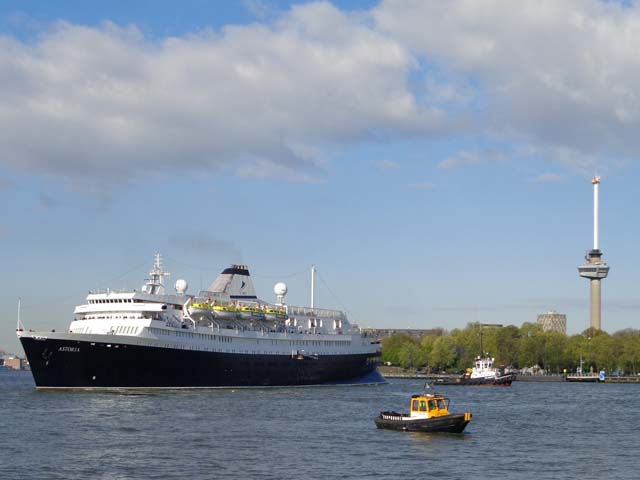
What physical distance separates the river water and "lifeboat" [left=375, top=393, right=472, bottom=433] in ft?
2.34

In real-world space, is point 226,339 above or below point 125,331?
below

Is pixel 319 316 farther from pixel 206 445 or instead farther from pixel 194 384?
pixel 206 445

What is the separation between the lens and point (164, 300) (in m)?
90.7

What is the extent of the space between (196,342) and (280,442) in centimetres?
4107

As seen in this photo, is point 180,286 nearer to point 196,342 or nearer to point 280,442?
point 196,342

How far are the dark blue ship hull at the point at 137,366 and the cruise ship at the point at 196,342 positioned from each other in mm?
85

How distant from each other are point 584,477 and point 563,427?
22710mm

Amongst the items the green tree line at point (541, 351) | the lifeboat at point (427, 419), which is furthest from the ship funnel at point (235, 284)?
the green tree line at point (541, 351)

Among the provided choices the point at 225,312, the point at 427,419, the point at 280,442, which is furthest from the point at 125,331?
the point at 427,419

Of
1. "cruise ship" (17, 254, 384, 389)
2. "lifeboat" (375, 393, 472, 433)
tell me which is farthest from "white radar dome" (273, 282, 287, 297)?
"lifeboat" (375, 393, 472, 433)

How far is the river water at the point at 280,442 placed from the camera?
41.1 meters

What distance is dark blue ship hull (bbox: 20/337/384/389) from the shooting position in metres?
80.1

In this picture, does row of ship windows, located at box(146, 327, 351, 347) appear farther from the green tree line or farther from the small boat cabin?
the green tree line

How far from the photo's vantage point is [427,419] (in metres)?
54.8
